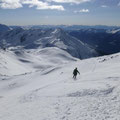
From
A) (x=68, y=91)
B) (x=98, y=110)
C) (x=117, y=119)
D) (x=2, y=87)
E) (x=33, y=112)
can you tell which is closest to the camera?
(x=117, y=119)

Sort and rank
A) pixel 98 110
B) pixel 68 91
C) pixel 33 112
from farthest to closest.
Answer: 1. pixel 68 91
2. pixel 33 112
3. pixel 98 110

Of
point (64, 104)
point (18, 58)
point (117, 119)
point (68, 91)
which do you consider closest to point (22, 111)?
point (64, 104)

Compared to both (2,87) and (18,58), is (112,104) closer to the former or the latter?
(2,87)

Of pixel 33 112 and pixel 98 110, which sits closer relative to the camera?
pixel 98 110

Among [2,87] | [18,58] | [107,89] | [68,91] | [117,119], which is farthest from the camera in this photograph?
[18,58]

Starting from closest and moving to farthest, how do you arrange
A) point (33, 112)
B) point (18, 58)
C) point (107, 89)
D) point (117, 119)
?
Answer: point (117, 119) < point (33, 112) < point (107, 89) < point (18, 58)

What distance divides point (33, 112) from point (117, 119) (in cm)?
760

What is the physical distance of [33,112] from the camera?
694 inches

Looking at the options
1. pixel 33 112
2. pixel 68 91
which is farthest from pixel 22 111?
pixel 68 91

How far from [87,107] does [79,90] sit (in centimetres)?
499

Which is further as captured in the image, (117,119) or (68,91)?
(68,91)

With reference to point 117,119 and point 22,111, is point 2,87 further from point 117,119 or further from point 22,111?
point 117,119

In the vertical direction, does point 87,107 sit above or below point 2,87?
above

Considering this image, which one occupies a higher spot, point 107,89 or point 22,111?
point 107,89
